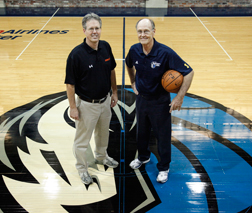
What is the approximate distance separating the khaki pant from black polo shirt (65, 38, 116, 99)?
110 millimetres

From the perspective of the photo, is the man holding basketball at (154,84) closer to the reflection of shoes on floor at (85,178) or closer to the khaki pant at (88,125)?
the khaki pant at (88,125)

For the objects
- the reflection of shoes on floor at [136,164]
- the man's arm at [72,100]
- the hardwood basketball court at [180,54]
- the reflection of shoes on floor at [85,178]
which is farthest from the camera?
the reflection of shoes on floor at [136,164]

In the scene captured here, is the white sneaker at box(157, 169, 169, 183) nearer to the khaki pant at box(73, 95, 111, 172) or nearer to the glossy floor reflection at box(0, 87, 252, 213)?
the glossy floor reflection at box(0, 87, 252, 213)

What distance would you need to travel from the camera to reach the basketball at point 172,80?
2348mm

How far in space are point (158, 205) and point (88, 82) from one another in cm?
134

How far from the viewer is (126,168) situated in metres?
3.03

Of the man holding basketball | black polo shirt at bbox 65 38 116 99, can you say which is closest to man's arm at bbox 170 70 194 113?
the man holding basketball

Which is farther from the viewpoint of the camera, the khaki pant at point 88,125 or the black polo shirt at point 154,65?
the khaki pant at point 88,125

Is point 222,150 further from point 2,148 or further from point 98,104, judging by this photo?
point 2,148

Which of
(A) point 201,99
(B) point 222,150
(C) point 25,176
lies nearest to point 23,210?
(C) point 25,176

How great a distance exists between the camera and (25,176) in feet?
9.50

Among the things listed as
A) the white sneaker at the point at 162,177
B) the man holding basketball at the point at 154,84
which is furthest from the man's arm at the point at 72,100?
the white sneaker at the point at 162,177

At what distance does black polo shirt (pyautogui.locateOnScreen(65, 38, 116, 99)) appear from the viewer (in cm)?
234

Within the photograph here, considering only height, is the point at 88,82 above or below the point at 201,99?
above
